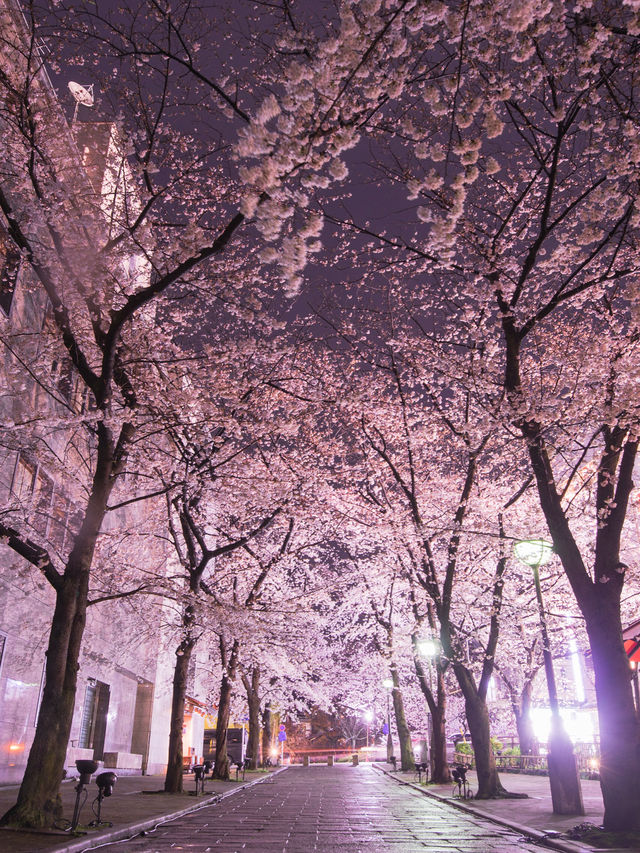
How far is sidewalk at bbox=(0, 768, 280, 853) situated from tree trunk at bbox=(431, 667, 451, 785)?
770 cm

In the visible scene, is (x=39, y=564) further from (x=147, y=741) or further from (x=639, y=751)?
(x=147, y=741)

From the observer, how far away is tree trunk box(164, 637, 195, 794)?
57.2 feet

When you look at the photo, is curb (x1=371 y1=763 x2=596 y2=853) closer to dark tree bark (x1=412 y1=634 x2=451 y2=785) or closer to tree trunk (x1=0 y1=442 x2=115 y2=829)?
tree trunk (x1=0 y1=442 x2=115 y2=829)

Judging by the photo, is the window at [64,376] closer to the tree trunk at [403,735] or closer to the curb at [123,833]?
the curb at [123,833]

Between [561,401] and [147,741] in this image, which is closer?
[561,401]

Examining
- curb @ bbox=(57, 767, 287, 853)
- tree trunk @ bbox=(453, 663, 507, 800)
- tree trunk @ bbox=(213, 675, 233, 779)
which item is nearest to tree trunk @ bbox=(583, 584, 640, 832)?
curb @ bbox=(57, 767, 287, 853)

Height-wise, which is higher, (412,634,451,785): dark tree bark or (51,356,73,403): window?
(51,356,73,403): window

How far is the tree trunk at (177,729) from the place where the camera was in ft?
57.2

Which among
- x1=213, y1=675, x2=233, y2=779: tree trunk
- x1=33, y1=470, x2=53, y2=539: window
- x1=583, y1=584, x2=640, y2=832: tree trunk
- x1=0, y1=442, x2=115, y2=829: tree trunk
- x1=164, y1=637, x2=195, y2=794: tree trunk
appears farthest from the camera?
x1=213, y1=675, x2=233, y2=779: tree trunk

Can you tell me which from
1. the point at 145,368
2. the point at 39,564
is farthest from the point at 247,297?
the point at 39,564

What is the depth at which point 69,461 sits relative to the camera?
819 inches

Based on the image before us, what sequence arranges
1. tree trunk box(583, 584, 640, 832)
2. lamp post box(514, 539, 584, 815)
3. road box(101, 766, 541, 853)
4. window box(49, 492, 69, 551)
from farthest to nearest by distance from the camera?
window box(49, 492, 69, 551) < lamp post box(514, 539, 584, 815) < tree trunk box(583, 584, 640, 832) < road box(101, 766, 541, 853)

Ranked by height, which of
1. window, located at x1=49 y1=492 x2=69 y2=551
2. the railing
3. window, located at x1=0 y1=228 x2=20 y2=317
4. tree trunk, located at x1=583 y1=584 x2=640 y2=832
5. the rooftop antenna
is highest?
the rooftop antenna

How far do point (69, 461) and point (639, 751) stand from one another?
57.8ft
